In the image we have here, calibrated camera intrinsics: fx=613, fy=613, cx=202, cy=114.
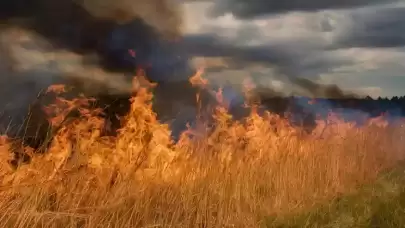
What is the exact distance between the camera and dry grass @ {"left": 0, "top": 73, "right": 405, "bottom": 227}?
281 inches

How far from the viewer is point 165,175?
840 centimetres

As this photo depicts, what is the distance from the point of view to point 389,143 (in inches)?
609

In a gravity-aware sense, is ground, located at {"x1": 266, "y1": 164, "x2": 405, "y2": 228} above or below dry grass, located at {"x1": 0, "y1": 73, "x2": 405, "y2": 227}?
below

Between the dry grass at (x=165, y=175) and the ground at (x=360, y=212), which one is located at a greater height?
the dry grass at (x=165, y=175)

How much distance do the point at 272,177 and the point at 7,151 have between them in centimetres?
438

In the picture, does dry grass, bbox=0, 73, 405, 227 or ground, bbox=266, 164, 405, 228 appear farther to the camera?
ground, bbox=266, 164, 405, 228

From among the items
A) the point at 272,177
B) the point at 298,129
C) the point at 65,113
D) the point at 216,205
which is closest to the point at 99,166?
the point at 65,113

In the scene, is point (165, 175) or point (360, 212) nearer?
point (165, 175)

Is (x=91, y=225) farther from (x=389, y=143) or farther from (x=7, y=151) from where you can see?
(x=389, y=143)

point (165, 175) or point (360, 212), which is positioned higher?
point (165, 175)

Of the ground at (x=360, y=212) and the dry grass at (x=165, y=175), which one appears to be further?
the ground at (x=360, y=212)

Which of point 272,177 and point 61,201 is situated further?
point 272,177

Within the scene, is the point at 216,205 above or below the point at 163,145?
below

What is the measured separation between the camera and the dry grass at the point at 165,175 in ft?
23.5
